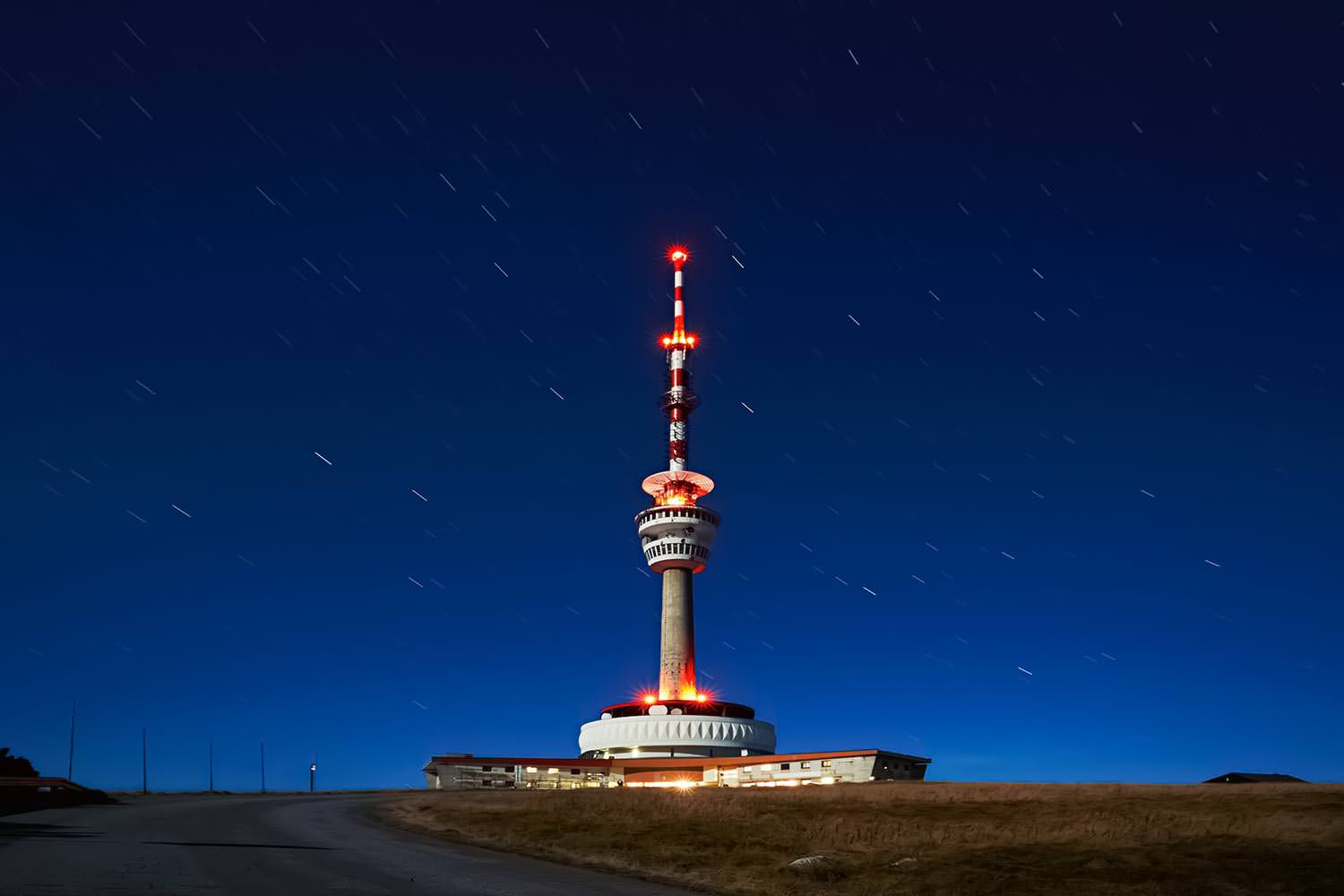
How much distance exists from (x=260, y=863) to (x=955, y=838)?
712 inches

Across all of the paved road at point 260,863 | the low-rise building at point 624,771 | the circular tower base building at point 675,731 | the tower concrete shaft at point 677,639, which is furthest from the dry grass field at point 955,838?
the tower concrete shaft at point 677,639

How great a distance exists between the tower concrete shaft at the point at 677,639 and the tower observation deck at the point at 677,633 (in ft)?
0.32

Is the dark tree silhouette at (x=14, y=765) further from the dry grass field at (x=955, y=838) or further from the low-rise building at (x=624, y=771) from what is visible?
the dry grass field at (x=955, y=838)

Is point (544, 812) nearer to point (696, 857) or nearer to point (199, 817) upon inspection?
point (199, 817)

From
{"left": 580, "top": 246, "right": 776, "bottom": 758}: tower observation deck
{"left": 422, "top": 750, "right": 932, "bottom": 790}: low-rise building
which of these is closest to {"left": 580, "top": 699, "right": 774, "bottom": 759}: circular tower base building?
{"left": 580, "top": 246, "right": 776, "bottom": 758}: tower observation deck

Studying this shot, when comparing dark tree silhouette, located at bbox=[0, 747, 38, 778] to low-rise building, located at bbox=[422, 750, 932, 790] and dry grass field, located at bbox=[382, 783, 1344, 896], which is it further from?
dry grass field, located at bbox=[382, 783, 1344, 896]

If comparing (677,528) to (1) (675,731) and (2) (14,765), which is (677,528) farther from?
(2) (14,765)

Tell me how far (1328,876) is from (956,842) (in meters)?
8.90

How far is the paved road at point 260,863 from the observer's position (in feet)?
56.1

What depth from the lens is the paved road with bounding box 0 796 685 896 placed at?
1711 centimetres

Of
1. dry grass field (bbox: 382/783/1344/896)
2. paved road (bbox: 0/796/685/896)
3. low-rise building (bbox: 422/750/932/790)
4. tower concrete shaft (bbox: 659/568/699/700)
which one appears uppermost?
tower concrete shaft (bbox: 659/568/699/700)

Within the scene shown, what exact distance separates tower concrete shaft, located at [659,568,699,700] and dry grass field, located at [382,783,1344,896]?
63228 millimetres

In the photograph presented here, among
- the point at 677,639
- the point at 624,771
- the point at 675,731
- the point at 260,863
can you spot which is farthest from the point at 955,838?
the point at 677,639

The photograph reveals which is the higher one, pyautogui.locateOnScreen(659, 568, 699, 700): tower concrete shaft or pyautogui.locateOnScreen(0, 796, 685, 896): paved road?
pyautogui.locateOnScreen(659, 568, 699, 700): tower concrete shaft
